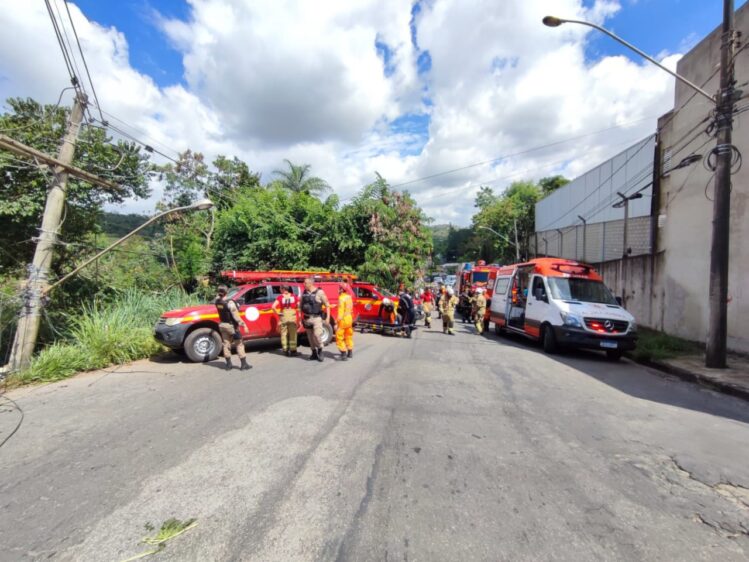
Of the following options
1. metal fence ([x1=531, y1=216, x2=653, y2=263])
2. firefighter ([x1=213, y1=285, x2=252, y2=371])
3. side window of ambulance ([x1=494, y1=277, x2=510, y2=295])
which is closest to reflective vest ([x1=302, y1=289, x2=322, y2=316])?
firefighter ([x1=213, y1=285, x2=252, y2=371])

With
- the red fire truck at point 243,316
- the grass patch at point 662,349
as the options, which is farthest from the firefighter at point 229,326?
the grass patch at point 662,349

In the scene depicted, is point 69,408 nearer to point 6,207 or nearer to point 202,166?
point 6,207

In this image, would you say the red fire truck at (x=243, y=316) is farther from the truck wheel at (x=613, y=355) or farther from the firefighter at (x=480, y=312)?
the truck wheel at (x=613, y=355)

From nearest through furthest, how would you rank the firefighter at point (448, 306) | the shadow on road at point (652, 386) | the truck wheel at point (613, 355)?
the shadow on road at point (652, 386) → the truck wheel at point (613, 355) → the firefighter at point (448, 306)

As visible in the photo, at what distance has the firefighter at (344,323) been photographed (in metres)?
8.49

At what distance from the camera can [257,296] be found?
9938 mm

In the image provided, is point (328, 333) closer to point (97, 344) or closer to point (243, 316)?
point (243, 316)

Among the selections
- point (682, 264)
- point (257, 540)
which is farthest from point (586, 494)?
point (682, 264)

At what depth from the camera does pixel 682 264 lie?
11992mm

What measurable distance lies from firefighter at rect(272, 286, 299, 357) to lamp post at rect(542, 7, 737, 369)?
25.5ft

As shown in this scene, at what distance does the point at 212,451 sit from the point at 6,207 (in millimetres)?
10177

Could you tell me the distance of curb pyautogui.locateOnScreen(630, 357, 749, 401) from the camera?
21.9 ft

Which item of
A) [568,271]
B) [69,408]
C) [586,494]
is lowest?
[69,408]

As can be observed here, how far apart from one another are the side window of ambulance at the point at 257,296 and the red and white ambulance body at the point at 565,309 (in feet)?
23.8
